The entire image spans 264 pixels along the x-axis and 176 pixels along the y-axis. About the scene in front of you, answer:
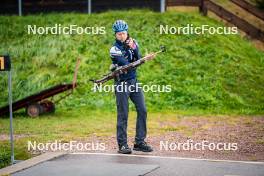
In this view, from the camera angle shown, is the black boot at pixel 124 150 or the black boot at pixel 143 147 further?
the black boot at pixel 143 147

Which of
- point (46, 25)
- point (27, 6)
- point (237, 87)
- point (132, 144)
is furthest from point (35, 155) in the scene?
point (27, 6)

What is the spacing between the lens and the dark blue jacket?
1157cm

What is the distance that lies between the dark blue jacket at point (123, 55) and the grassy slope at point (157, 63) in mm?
7505

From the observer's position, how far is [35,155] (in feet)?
38.7

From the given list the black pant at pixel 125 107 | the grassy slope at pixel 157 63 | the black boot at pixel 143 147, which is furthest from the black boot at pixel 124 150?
the grassy slope at pixel 157 63

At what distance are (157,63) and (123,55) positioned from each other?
10166 millimetres

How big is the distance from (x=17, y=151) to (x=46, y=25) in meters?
13.2

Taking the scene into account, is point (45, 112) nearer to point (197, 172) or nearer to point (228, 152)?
point (228, 152)

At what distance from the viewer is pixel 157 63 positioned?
2173 centimetres

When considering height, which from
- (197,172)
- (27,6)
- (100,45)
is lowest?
(197,172)

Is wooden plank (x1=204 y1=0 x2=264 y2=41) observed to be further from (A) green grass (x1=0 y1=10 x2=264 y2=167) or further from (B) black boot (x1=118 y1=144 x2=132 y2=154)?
(B) black boot (x1=118 y1=144 x2=132 y2=154)

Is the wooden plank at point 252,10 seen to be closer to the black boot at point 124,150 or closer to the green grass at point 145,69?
the green grass at point 145,69

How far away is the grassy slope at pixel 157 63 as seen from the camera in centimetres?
1981

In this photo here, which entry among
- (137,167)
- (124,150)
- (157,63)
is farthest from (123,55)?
(157,63)
